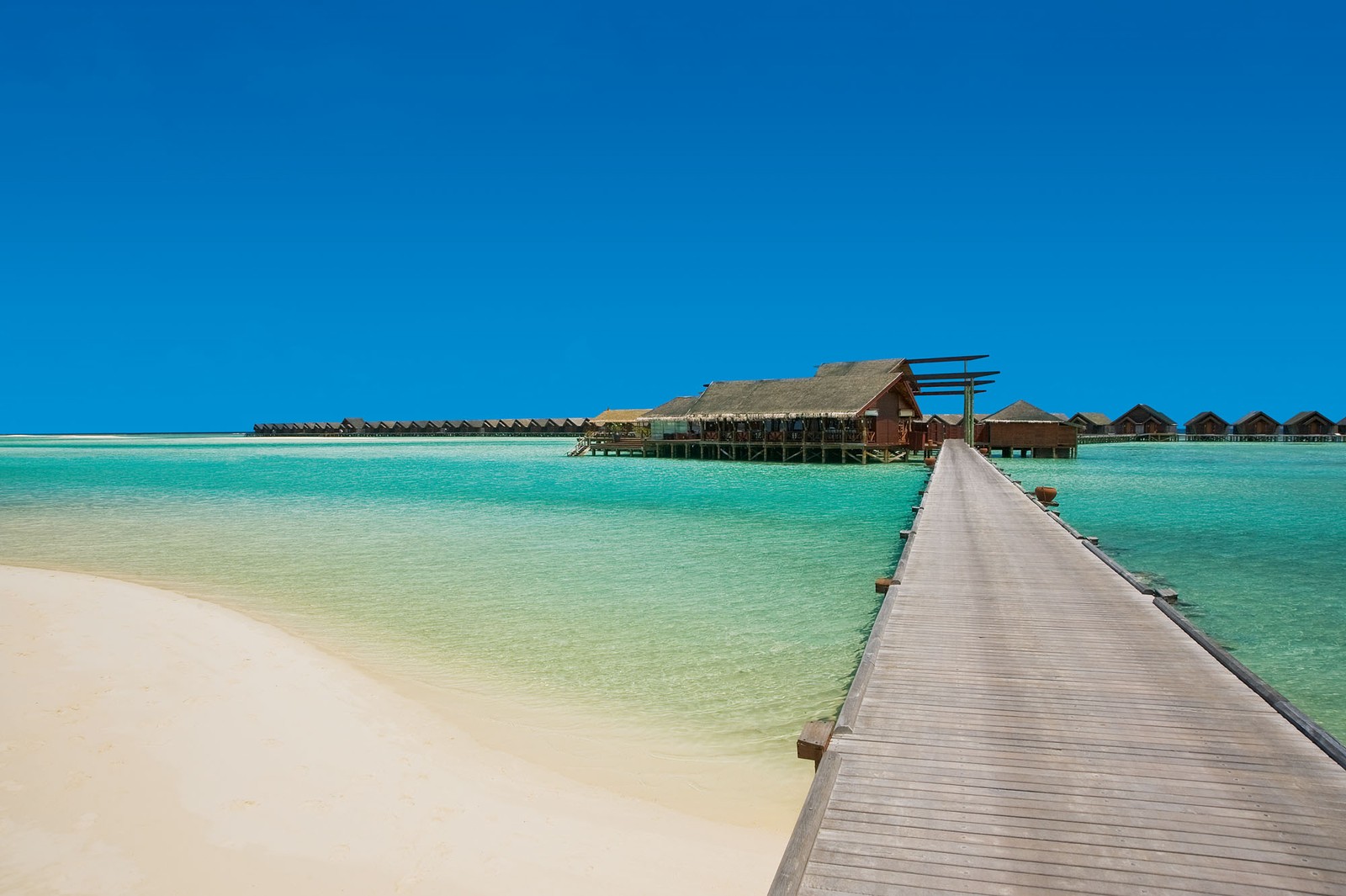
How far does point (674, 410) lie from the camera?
46.5 metres

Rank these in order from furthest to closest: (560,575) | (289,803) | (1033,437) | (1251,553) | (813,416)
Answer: (1033,437), (813,416), (1251,553), (560,575), (289,803)

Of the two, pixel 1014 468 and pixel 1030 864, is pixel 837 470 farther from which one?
pixel 1030 864

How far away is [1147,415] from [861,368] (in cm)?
6214

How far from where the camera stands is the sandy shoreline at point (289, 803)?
3.86 metres

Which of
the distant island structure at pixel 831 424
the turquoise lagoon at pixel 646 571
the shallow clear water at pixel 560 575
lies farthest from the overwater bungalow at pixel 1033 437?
the shallow clear water at pixel 560 575

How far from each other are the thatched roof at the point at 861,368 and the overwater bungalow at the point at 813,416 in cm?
5

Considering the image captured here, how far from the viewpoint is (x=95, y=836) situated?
4.12m

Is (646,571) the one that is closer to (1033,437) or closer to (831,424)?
(831,424)

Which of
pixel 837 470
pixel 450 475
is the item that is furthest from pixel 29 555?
pixel 837 470

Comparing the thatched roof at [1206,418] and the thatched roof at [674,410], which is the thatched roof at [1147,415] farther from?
the thatched roof at [674,410]

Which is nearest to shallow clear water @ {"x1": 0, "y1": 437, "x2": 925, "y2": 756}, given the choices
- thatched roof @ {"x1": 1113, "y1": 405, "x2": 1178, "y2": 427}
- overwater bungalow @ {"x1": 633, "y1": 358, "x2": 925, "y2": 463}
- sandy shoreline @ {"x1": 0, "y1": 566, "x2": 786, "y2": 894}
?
sandy shoreline @ {"x1": 0, "y1": 566, "x2": 786, "y2": 894}

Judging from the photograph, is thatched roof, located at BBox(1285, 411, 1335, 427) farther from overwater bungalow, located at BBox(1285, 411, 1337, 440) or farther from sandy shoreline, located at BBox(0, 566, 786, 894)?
sandy shoreline, located at BBox(0, 566, 786, 894)

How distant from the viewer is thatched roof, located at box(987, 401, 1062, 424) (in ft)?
169

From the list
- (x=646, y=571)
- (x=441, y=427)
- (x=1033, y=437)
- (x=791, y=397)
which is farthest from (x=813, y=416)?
(x=441, y=427)
